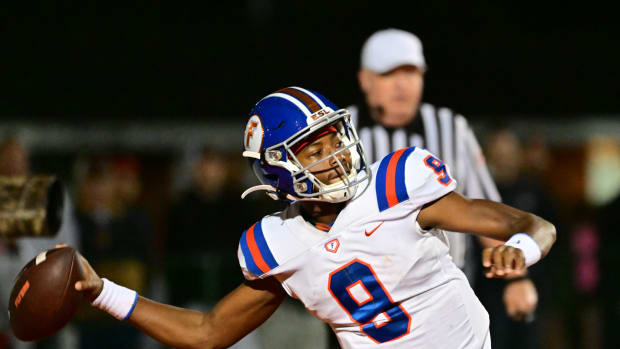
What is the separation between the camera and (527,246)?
90.9 inches

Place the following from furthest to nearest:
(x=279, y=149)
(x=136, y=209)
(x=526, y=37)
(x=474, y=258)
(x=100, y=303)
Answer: (x=526, y=37), (x=136, y=209), (x=474, y=258), (x=100, y=303), (x=279, y=149)

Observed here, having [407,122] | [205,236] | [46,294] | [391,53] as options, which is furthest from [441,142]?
[205,236]

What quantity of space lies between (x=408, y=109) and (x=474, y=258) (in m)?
1.36

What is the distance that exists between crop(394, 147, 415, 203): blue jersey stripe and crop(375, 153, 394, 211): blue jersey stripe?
4 cm

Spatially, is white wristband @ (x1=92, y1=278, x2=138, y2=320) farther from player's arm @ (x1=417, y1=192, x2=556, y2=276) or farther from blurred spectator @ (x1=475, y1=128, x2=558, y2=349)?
blurred spectator @ (x1=475, y1=128, x2=558, y2=349)

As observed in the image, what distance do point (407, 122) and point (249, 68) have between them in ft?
19.0

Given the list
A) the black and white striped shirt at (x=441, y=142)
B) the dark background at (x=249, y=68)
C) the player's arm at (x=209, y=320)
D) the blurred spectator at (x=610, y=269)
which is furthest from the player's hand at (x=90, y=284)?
the dark background at (x=249, y=68)

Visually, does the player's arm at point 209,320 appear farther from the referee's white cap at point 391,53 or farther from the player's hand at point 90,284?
the referee's white cap at point 391,53

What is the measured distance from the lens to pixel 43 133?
9367mm

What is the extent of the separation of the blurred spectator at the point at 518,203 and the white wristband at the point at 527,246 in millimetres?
2353

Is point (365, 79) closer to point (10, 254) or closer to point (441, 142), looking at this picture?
point (441, 142)

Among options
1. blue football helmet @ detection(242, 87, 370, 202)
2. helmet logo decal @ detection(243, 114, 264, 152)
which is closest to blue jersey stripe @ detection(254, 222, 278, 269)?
blue football helmet @ detection(242, 87, 370, 202)

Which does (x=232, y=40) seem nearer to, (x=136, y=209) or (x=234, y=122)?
(x=234, y=122)

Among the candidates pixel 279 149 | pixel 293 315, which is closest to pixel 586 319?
pixel 293 315
